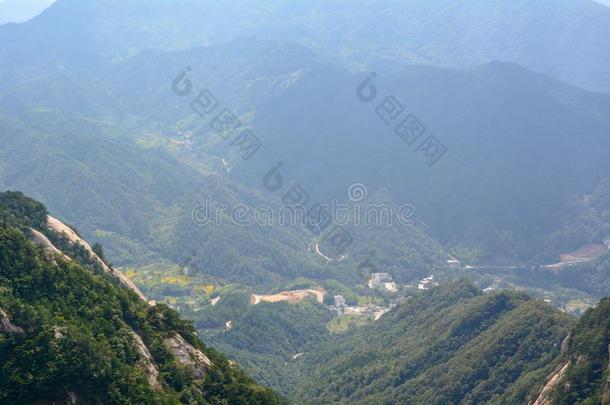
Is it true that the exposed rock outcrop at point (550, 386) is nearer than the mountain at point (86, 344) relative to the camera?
No

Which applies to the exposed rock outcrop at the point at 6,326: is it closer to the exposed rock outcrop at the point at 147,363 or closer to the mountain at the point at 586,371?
the exposed rock outcrop at the point at 147,363

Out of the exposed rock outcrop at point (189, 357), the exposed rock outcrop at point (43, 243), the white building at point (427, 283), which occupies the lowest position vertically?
the white building at point (427, 283)

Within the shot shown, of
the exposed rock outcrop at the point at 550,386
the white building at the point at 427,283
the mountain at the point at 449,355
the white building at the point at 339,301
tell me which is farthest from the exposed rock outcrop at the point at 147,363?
the white building at the point at 427,283

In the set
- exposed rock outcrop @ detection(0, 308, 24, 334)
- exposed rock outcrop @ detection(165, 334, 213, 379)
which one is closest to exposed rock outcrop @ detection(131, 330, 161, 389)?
exposed rock outcrop @ detection(165, 334, 213, 379)

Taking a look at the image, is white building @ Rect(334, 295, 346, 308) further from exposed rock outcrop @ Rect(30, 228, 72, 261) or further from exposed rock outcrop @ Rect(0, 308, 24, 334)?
exposed rock outcrop @ Rect(0, 308, 24, 334)

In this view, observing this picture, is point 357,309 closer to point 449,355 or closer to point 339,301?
point 339,301

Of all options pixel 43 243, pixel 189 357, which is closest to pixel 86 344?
pixel 189 357
